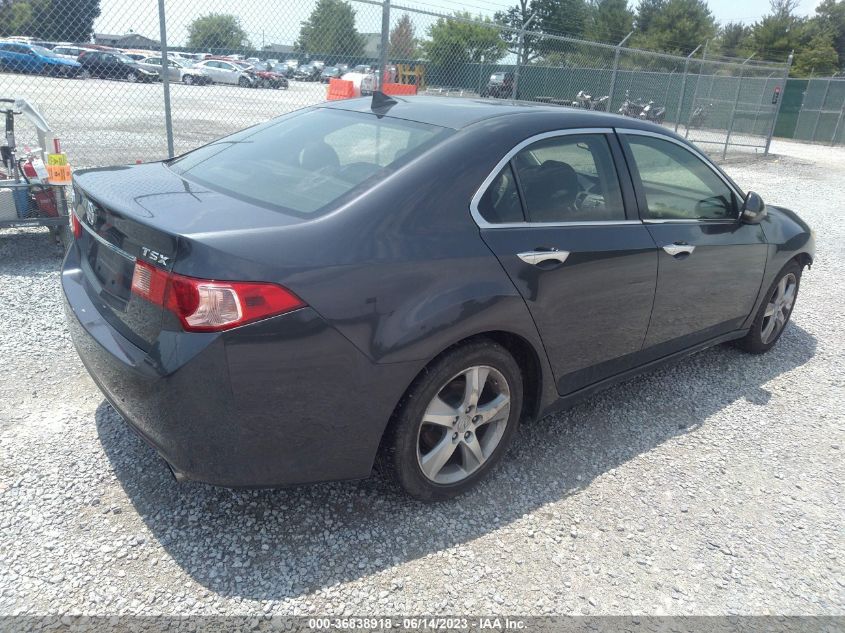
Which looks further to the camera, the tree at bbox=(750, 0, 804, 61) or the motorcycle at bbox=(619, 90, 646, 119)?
the tree at bbox=(750, 0, 804, 61)

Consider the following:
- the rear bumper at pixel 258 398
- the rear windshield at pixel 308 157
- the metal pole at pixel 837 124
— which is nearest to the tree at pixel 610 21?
the metal pole at pixel 837 124

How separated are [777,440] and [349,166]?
2.86 meters

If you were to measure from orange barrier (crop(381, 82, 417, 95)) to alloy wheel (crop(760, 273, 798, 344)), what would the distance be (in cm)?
537

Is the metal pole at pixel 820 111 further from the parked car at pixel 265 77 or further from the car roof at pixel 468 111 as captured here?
the car roof at pixel 468 111

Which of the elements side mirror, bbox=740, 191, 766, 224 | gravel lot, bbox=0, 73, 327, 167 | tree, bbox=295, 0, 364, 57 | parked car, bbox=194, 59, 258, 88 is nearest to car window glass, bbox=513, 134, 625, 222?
side mirror, bbox=740, 191, 766, 224

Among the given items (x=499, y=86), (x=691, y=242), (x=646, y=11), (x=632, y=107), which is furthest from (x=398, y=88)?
(x=646, y=11)

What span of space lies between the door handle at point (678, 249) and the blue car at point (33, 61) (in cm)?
653

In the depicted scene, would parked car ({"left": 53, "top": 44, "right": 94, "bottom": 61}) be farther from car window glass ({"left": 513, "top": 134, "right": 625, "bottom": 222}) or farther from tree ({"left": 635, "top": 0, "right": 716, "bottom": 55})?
tree ({"left": 635, "top": 0, "right": 716, "bottom": 55})

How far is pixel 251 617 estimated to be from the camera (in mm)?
2182

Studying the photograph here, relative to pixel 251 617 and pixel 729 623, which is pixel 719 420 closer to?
pixel 729 623

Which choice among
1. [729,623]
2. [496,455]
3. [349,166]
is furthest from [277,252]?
[729,623]

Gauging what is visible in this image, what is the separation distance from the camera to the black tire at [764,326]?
451cm

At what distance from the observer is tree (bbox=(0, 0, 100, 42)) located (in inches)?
241

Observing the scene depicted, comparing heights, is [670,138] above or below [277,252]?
above
